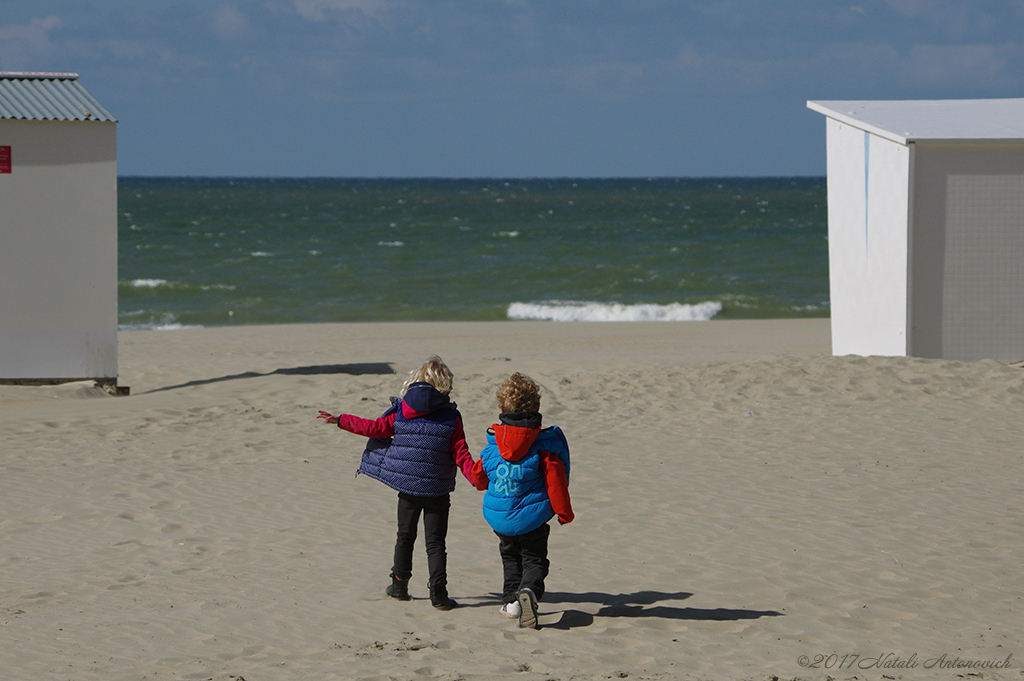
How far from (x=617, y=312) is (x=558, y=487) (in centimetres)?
2003

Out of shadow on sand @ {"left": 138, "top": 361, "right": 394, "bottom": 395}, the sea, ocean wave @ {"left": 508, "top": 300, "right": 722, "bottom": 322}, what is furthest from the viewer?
the sea

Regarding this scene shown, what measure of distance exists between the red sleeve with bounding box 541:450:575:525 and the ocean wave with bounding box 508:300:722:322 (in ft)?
63.5

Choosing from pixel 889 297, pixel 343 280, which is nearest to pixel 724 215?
pixel 343 280

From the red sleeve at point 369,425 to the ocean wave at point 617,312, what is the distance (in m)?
19.2

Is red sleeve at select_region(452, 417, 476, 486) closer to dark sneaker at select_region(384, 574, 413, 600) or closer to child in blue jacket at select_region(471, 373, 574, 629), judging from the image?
child in blue jacket at select_region(471, 373, 574, 629)

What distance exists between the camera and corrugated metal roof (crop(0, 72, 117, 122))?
11.2 meters

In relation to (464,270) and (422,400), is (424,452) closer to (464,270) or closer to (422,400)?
(422,400)

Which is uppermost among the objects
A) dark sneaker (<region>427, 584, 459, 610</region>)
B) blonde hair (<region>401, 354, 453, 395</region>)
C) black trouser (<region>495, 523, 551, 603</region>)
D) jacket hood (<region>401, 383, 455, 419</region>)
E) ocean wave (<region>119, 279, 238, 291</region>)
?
ocean wave (<region>119, 279, 238, 291</region>)

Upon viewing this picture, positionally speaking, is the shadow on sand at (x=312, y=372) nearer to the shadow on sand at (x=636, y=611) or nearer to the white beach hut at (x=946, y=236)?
the white beach hut at (x=946, y=236)

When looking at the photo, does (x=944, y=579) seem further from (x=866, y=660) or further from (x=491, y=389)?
(x=491, y=389)

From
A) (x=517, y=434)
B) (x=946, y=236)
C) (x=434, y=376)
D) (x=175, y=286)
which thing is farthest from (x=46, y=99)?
(x=175, y=286)

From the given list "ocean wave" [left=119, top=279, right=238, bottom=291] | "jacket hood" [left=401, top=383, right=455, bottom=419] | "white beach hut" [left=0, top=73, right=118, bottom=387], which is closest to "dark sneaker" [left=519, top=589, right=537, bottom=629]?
"jacket hood" [left=401, top=383, right=455, bottom=419]

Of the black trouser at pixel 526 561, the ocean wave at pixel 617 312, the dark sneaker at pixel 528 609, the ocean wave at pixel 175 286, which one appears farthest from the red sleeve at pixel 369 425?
the ocean wave at pixel 175 286

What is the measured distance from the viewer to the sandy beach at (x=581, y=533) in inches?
181
